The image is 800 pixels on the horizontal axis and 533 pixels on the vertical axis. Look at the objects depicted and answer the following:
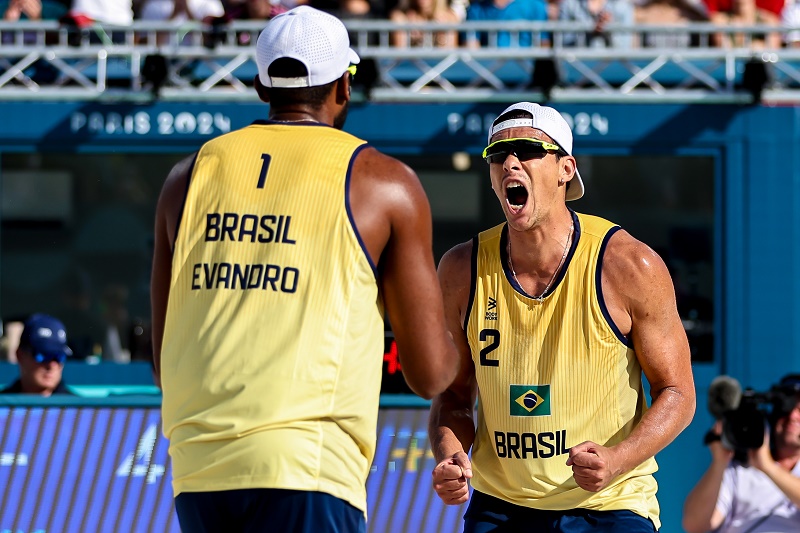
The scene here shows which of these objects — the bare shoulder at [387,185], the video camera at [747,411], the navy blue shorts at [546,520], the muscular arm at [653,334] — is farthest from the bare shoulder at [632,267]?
the video camera at [747,411]

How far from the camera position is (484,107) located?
9867 millimetres

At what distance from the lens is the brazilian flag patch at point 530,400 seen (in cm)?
356

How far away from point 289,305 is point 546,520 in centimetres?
138

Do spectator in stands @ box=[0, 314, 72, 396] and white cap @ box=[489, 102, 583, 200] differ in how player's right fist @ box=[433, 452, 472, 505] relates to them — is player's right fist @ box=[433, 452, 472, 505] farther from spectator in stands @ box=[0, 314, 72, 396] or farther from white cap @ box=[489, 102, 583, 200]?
spectator in stands @ box=[0, 314, 72, 396]

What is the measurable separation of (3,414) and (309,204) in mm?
3371

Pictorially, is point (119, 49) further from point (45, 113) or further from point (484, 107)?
point (484, 107)

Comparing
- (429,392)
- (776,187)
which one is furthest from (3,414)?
(776,187)

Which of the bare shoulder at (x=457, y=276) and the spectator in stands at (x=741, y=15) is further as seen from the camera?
the spectator in stands at (x=741, y=15)

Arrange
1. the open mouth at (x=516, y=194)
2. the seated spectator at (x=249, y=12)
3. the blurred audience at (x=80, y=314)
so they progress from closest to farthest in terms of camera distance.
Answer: the open mouth at (x=516, y=194), the seated spectator at (x=249, y=12), the blurred audience at (x=80, y=314)

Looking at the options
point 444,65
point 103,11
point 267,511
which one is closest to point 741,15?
point 444,65

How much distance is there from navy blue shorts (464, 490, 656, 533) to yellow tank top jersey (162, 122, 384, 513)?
3.48 feet

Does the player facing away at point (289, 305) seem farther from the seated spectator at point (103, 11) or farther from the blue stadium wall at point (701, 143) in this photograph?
the seated spectator at point (103, 11)

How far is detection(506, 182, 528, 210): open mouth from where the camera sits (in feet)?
11.9

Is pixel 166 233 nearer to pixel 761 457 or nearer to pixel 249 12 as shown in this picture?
pixel 761 457
